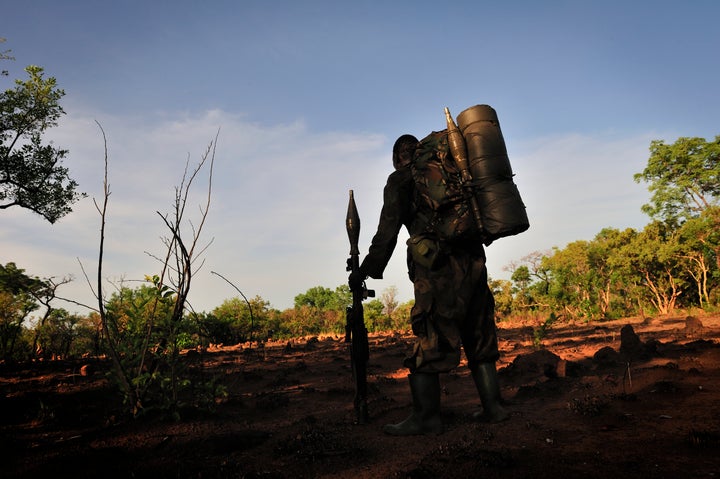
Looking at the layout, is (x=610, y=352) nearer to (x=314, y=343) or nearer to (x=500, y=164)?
(x=500, y=164)

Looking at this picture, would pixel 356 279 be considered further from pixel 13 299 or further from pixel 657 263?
pixel 657 263

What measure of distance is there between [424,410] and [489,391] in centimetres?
62

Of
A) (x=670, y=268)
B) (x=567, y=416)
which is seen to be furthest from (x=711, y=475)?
(x=670, y=268)

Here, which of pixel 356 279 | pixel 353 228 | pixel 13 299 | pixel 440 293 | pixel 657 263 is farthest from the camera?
pixel 657 263

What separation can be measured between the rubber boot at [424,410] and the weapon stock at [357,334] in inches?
22.4

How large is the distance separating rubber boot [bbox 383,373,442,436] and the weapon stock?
0.57 meters

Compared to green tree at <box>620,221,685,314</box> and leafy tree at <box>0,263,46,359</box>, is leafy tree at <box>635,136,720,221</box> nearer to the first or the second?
green tree at <box>620,221,685,314</box>

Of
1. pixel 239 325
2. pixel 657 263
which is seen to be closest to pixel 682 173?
pixel 657 263

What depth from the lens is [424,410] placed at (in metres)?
3.35

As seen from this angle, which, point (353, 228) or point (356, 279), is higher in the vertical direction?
point (353, 228)

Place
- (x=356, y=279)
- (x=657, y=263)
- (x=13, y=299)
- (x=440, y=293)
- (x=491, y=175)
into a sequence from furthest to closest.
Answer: (x=657, y=263), (x=13, y=299), (x=356, y=279), (x=440, y=293), (x=491, y=175)

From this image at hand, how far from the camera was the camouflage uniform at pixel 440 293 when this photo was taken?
3.38 meters

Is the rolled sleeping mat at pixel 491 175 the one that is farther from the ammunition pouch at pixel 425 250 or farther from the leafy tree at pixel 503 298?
the leafy tree at pixel 503 298

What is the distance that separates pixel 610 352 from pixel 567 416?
3022 millimetres
